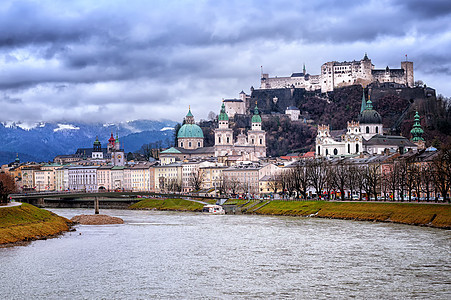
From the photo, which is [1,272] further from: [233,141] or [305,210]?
[233,141]

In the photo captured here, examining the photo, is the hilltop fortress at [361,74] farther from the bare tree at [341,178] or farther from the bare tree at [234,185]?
the bare tree at [341,178]

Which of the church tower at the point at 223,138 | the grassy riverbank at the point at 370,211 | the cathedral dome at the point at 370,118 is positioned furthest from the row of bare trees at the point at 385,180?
the church tower at the point at 223,138

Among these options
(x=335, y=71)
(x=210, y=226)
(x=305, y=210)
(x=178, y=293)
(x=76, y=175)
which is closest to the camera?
(x=178, y=293)

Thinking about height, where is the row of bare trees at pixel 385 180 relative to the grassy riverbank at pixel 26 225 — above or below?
above

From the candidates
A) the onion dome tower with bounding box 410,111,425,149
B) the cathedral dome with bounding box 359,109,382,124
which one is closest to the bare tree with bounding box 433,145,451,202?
the onion dome tower with bounding box 410,111,425,149

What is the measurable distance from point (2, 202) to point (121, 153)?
110949mm

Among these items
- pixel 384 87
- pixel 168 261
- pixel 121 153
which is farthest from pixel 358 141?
pixel 168 261

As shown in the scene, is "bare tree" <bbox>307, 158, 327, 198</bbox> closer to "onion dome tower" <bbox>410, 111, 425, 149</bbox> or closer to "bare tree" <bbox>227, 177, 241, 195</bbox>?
"bare tree" <bbox>227, 177, 241, 195</bbox>

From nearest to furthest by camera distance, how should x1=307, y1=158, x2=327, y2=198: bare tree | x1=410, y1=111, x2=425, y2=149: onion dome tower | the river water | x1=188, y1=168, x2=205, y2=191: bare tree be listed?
the river water, x1=307, y1=158, x2=327, y2=198: bare tree, x1=188, y1=168, x2=205, y2=191: bare tree, x1=410, y1=111, x2=425, y2=149: onion dome tower

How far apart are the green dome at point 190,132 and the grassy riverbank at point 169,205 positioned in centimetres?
7793

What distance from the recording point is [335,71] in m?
195

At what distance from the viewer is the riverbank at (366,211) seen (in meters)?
60.3

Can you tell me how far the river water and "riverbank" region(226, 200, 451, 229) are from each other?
1.90 meters

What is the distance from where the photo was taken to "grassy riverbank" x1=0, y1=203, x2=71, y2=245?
54219 mm
